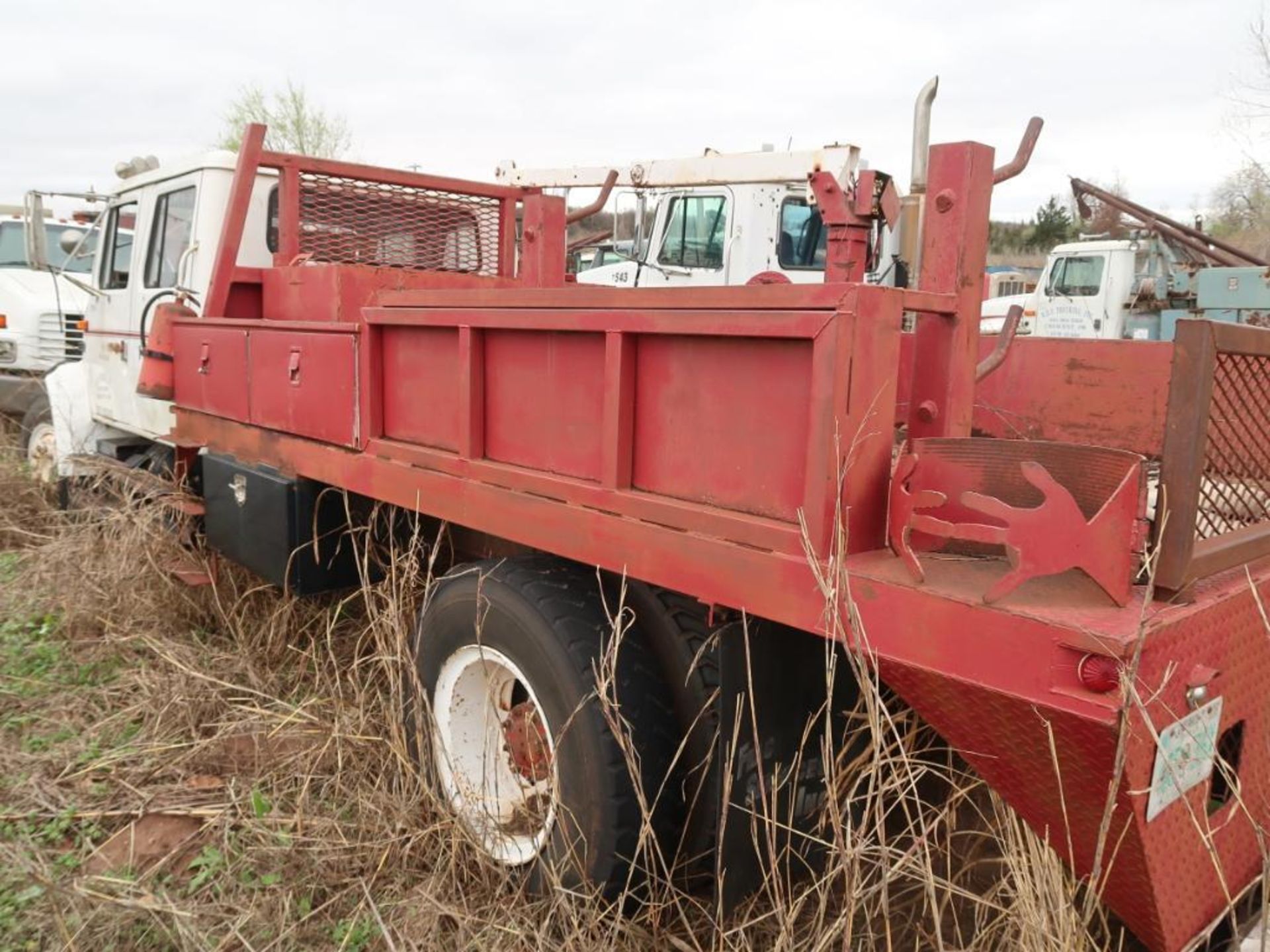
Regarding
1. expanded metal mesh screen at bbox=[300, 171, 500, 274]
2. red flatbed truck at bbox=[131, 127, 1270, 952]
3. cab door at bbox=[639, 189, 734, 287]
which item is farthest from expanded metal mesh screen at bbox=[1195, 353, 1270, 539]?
cab door at bbox=[639, 189, 734, 287]

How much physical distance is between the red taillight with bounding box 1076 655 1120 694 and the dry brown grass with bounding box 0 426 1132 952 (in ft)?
1.19

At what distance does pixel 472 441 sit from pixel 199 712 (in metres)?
1.65

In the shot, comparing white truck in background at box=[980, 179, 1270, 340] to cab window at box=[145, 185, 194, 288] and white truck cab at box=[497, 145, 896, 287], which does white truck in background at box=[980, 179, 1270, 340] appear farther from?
cab window at box=[145, 185, 194, 288]

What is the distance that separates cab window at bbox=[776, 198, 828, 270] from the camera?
9.27 metres

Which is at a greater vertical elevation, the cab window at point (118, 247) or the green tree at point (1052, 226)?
the green tree at point (1052, 226)

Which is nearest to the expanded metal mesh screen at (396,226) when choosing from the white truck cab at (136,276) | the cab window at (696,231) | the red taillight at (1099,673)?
the white truck cab at (136,276)

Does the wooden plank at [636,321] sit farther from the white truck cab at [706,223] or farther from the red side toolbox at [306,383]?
the white truck cab at [706,223]

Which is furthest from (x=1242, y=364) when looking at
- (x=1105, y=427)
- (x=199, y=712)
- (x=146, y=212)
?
(x=146, y=212)

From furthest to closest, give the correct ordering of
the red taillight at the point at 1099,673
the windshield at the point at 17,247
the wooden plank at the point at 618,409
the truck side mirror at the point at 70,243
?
the windshield at the point at 17,247
the truck side mirror at the point at 70,243
the wooden plank at the point at 618,409
the red taillight at the point at 1099,673

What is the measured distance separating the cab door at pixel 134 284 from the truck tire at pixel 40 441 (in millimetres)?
944

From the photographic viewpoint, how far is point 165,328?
441cm

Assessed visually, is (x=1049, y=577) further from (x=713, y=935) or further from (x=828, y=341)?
(x=713, y=935)

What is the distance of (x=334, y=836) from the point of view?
283cm

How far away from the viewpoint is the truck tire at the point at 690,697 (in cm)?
236
